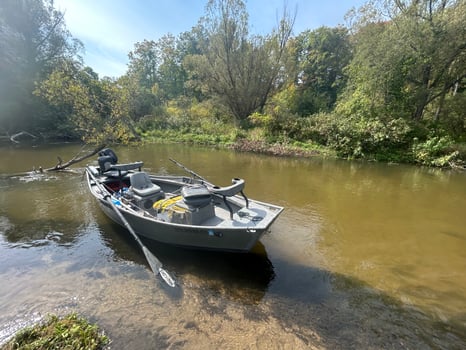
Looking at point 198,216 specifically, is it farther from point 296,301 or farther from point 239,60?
point 239,60

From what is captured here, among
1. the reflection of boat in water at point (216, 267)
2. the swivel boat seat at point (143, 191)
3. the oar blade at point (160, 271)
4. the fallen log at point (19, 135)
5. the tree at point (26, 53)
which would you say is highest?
the tree at point (26, 53)

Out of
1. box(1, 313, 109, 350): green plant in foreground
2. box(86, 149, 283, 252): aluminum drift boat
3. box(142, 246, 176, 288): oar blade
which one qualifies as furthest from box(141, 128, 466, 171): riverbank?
box(1, 313, 109, 350): green plant in foreground

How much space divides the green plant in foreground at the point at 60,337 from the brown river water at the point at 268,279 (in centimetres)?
26

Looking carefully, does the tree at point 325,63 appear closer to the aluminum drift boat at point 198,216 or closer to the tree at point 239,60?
the tree at point 239,60

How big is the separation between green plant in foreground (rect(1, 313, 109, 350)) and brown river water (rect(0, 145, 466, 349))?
0.85 feet

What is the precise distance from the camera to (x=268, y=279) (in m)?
4.45

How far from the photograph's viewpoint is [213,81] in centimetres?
2294

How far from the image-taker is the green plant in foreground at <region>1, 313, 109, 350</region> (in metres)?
2.84

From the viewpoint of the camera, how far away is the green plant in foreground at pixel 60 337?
9.31 ft

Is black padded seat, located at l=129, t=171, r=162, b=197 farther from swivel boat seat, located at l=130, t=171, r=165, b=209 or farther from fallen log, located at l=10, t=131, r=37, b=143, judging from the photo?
fallen log, located at l=10, t=131, r=37, b=143

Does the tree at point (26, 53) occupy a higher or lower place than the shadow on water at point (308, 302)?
higher

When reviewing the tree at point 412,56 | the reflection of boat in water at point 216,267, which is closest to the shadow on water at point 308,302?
the reflection of boat in water at point 216,267

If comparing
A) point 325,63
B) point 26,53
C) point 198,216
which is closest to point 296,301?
point 198,216

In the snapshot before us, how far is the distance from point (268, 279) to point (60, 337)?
3.18 meters
